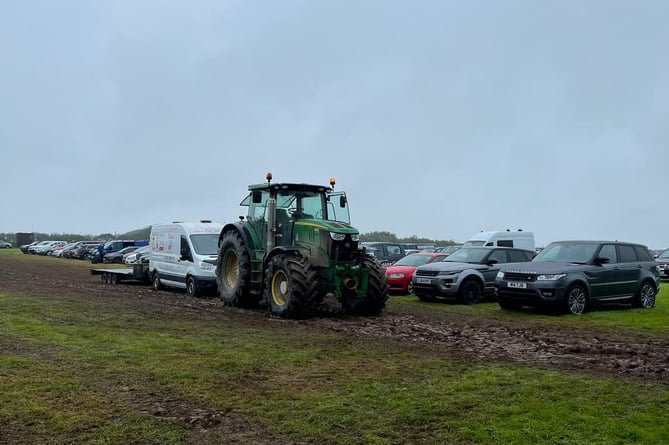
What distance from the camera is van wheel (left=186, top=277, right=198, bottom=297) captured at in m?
18.8

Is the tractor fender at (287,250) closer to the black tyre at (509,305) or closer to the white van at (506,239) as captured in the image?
the black tyre at (509,305)

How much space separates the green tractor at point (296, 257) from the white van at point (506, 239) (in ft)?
40.3

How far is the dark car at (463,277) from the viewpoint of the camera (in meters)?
17.6

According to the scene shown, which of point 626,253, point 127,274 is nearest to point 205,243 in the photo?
point 127,274

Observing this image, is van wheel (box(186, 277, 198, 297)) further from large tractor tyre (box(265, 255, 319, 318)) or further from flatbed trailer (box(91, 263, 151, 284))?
large tractor tyre (box(265, 255, 319, 318))

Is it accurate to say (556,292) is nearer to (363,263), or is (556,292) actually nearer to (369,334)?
(363,263)

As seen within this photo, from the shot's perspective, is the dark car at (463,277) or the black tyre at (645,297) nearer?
the black tyre at (645,297)

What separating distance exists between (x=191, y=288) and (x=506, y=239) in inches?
520

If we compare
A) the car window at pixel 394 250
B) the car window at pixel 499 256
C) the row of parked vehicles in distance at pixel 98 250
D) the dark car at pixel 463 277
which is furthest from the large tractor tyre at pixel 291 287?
the car window at pixel 394 250

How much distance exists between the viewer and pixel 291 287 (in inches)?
518

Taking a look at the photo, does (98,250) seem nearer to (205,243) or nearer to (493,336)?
(205,243)

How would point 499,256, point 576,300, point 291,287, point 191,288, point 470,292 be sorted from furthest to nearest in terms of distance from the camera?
point 191,288 → point 499,256 → point 470,292 → point 576,300 → point 291,287

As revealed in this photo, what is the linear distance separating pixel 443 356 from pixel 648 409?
10.8 ft

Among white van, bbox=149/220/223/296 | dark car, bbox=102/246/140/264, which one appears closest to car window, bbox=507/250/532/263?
white van, bbox=149/220/223/296
